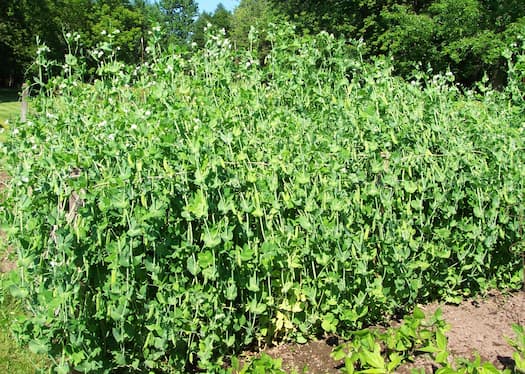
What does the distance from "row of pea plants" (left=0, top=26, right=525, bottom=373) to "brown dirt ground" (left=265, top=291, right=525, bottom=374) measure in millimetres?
82

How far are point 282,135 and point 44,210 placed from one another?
1499 mm

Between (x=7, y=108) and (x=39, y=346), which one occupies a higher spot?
(x=7, y=108)

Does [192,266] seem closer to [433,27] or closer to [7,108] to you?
[7,108]

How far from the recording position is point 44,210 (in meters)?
2.11

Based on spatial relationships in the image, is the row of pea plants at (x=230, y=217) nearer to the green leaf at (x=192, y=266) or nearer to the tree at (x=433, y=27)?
the green leaf at (x=192, y=266)

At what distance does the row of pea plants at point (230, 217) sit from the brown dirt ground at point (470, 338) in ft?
0.27

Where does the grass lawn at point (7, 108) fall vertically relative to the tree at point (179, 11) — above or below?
below

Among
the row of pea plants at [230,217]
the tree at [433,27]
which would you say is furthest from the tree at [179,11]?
the row of pea plants at [230,217]

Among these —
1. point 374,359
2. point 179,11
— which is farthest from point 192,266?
point 179,11

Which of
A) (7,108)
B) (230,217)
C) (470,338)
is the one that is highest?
(7,108)

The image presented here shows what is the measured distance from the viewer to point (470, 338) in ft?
8.88

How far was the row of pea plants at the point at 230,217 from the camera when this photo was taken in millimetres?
2082

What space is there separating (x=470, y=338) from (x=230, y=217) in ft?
5.09

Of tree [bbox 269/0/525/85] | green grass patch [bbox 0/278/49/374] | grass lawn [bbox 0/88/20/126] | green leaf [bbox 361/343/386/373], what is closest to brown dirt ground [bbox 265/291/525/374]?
green leaf [bbox 361/343/386/373]
